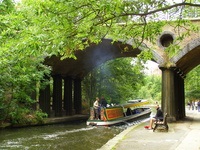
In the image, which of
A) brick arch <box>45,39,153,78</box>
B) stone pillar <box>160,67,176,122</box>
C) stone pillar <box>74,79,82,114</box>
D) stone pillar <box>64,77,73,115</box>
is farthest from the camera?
stone pillar <box>74,79,82,114</box>

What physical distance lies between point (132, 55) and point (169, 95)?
8050 mm

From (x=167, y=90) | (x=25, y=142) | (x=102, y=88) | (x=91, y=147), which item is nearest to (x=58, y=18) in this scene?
(x=91, y=147)

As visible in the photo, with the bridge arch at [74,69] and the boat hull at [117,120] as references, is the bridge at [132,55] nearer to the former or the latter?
the bridge arch at [74,69]

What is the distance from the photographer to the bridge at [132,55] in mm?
15039

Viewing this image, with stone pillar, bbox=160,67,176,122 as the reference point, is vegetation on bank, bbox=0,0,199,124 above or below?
above

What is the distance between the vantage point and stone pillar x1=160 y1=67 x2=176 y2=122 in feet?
49.0

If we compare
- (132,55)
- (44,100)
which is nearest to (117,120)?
(44,100)

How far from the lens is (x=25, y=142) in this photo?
11.0 m

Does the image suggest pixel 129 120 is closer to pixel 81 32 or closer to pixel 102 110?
pixel 102 110

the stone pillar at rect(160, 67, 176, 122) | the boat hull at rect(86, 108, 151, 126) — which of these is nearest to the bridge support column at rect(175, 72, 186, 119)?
the stone pillar at rect(160, 67, 176, 122)

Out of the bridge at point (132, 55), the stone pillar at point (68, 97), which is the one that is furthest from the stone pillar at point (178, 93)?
the stone pillar at point (68, 97)

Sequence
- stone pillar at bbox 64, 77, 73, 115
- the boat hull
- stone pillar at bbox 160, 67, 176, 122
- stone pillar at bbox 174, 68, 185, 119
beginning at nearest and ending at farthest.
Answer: stone pillar at bbox 160, 67, 176, 122, the boat hull, stone pillar at bbox 174, 68, 185, 119, stone pillar at bbox 64, 77, 73, 115

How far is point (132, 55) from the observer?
74.2ft

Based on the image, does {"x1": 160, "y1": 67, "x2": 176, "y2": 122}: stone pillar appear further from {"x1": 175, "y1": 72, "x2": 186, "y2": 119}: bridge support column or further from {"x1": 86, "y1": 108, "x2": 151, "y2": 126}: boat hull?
{"x1": 86, "y1": 108, "x2": 151, "y2": 126}: boat hull
